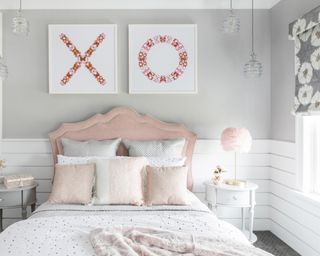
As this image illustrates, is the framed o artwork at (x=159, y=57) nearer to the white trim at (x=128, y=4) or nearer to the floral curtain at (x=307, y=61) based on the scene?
the white trim at (x=128, y=4)

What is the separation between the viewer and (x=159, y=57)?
142 inches

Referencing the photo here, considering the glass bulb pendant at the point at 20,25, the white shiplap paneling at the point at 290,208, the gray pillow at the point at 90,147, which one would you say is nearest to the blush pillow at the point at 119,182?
the gray pillow at the point at 90,147

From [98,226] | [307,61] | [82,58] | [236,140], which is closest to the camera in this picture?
[98,226]

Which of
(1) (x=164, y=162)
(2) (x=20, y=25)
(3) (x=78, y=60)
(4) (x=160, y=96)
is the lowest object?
(1) (x=164, y=162)

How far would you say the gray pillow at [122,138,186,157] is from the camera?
335 centimetres

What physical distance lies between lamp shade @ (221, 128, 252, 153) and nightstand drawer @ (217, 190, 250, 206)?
0.44 metres

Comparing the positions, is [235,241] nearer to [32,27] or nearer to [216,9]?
[216,9]

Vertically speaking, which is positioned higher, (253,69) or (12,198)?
(253,69)

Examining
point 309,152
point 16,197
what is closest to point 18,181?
point 16,197

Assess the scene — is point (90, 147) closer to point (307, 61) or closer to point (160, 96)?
point (160, 96)

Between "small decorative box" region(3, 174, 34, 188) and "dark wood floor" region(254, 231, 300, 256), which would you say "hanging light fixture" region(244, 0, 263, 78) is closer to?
"dark wood floor" region(254, 231, 300, 256)

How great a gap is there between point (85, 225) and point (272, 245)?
6.84 feet

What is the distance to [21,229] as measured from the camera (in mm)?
2113

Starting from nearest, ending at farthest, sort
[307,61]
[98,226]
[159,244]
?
[159,244] < [98,226] < [307,61]
